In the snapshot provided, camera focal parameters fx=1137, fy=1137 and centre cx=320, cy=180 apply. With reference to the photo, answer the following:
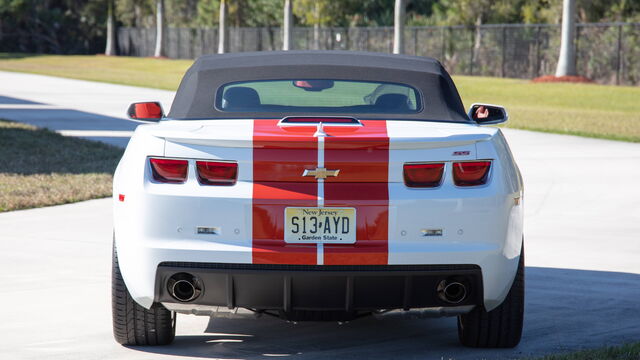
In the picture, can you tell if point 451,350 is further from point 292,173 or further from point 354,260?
point 292,173

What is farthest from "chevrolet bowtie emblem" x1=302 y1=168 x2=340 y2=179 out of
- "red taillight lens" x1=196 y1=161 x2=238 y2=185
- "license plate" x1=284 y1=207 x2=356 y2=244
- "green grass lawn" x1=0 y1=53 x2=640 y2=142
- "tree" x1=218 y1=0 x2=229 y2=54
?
"tree" x1=218 y1=0 x2=229 y2=54

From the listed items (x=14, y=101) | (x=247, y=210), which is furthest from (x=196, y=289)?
(x=14, y=101)

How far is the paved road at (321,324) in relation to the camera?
18.1 feet

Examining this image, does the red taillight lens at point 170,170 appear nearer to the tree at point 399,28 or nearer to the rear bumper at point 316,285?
the rear bumper at point 316,285

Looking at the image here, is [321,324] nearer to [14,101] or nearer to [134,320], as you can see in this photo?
[134,320]

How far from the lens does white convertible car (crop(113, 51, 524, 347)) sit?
4.88 m

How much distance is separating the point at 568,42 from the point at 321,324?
36.1 metres

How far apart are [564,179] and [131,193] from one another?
8.51 metres

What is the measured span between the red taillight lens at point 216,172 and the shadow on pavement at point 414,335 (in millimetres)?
916

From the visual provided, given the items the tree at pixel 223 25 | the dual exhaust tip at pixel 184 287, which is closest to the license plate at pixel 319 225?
the dual exhaust tip at pixel 184 287

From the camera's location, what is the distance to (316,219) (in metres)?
4.88

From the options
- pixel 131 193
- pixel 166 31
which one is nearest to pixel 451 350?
pixel 131 193

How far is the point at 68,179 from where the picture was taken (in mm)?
12555

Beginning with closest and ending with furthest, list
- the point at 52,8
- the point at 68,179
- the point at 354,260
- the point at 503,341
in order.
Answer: the point at 354,260, the point at 503,341, the point at 68,179, the point at 52,8
